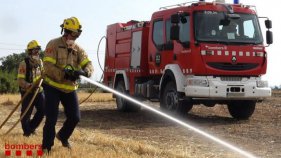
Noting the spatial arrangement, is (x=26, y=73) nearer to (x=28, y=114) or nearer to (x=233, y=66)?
(x=28, y=114)

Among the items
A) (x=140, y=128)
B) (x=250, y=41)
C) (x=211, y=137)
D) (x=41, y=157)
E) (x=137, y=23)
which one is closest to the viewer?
(x=41, y=157)

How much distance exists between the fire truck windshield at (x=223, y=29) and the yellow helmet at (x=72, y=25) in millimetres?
5407

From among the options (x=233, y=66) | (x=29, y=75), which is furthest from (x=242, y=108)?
(x=29, y=75)

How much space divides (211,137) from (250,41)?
3501 millimetres

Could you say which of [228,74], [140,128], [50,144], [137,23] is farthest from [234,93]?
[50,144]

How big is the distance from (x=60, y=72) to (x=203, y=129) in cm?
494

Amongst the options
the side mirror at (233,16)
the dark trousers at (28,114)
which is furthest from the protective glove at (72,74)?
the side mirror at (233,16)

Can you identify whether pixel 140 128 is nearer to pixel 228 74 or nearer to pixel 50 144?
pixel 228 74

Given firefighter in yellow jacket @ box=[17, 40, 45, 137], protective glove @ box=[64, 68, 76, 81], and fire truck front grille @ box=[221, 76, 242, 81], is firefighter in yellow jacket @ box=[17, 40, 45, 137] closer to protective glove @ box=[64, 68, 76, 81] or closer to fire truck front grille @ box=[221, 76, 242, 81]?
protective glove @ box=[64, 68, 76, 81]

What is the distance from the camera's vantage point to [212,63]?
38.7 feet

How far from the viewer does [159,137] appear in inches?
380

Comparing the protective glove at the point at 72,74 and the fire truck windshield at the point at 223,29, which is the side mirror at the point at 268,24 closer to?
the fire truck windshield at the point at 223,29

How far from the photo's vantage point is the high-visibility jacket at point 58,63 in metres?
6.84

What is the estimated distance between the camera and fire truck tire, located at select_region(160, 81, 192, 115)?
40.4 ft
